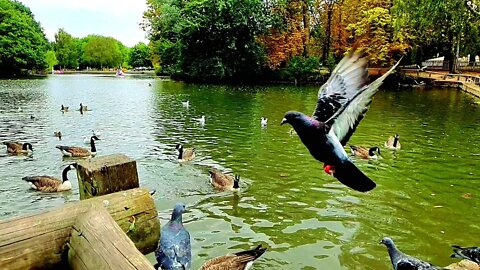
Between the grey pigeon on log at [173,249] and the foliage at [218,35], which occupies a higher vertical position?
the foliage at [218,35]

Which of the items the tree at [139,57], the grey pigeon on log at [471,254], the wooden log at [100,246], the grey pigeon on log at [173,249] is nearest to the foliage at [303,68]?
the grey pigeon on log at [471,254]

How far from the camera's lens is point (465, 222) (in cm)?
698

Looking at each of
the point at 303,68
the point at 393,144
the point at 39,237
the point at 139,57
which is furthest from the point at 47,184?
the point at 139,57

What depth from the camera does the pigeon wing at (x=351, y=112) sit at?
7.75 ft

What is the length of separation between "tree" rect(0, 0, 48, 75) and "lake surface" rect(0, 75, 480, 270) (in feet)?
148

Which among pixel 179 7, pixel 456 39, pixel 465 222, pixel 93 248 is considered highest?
pixel 179 7

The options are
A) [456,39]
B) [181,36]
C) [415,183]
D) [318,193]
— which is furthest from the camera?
[181,36]

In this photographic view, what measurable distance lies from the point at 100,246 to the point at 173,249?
2.36 meters

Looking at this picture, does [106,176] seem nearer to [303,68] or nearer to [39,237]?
[39,237]

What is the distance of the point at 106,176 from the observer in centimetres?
270

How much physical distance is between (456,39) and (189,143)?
1703 cm

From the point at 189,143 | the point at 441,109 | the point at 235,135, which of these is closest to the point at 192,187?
the point at 189,143

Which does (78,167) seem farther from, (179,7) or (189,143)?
(179,7)

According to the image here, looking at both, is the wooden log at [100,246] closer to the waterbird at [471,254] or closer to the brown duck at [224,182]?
the waterbird at [471,254]
